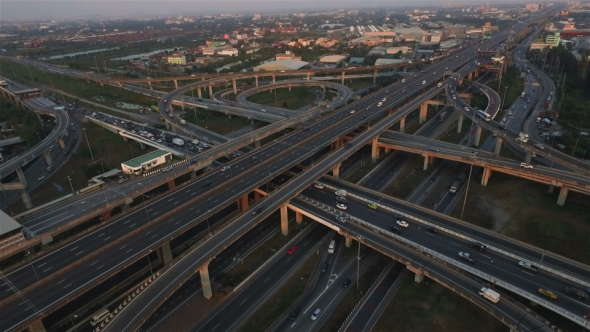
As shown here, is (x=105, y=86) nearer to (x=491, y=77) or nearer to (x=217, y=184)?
(x=217, y=184)

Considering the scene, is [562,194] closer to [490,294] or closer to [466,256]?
[466,256]

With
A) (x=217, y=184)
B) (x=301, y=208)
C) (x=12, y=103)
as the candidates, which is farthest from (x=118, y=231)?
(x=12, y=103)

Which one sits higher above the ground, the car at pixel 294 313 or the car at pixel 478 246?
the car at pixel 478 246

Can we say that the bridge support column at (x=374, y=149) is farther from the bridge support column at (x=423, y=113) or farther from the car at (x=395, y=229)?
the car at (x=395, y=229)

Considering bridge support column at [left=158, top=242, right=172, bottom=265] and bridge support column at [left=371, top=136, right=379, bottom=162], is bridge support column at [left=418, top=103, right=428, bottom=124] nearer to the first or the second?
bridge support column at [left=371, top=136, right=379, bottom=162]

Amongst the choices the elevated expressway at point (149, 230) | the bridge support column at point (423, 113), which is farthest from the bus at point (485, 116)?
the elevated expressway at point (149, 230)

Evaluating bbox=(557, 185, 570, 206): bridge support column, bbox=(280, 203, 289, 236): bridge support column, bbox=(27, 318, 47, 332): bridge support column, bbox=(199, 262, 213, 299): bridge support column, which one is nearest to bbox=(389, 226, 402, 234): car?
bbox=(280, 203, 289, 236): bridge support column

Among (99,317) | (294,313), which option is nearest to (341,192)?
(294,313)
